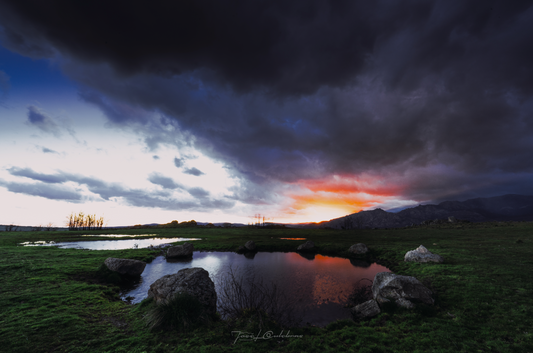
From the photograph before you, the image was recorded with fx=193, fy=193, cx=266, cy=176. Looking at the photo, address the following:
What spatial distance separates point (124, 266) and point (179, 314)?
17273mm

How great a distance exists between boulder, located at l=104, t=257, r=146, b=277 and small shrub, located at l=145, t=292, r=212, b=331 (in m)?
15.3

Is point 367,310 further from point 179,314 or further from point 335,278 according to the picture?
point 179,314

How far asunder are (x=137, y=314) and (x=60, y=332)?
3.97m

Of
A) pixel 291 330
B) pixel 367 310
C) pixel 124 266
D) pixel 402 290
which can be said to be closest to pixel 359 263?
pixel 402 290

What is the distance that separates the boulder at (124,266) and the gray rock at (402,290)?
1068 inches

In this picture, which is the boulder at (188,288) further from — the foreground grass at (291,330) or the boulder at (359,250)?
the boulder at (359,250)

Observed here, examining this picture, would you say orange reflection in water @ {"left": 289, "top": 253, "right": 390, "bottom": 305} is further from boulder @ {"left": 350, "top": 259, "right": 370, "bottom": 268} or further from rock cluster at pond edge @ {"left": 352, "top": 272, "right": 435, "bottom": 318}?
rock cluster at pond edge @ {"left": 352, "top": 272, "right": 435, "bottom": 318}

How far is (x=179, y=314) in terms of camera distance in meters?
11.9

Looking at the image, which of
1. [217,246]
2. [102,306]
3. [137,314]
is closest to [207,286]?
[137,314]

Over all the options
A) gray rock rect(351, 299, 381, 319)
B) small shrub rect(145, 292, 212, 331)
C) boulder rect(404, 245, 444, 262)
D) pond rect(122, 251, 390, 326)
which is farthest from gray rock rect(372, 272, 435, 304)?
small shrub rect(145, 292, 212, 331)

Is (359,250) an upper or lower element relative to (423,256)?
lower

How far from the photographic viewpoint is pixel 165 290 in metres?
13.6

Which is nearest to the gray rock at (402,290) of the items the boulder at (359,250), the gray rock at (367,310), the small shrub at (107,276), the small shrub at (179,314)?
the gray rock at (367,310)

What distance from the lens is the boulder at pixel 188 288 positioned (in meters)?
13.4
